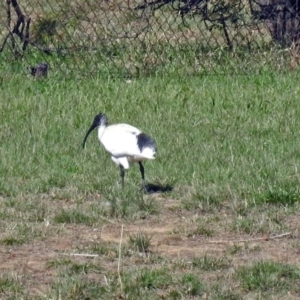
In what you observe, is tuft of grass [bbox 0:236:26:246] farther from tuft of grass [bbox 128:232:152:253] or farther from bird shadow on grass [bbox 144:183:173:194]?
bird shadow on grass [bbox 144:183:173:194]

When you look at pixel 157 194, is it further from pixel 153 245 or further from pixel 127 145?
pixel 153 245

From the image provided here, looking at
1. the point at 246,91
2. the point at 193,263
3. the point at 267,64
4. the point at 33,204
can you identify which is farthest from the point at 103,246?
the point at 267,64

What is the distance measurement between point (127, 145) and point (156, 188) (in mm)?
379

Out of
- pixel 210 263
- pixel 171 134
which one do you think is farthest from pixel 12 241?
pixel 171 134

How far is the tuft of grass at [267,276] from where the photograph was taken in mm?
4492

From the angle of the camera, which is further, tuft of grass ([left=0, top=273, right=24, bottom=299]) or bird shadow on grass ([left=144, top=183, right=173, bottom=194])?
bird shadow on grass ([left=144, top=183, right=173, bottom=194])

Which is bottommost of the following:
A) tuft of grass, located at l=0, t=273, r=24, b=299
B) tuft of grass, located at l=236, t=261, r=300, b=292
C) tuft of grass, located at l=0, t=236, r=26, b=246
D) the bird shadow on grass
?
tuft of grass, located at l=0, t=273, r=24, b=299

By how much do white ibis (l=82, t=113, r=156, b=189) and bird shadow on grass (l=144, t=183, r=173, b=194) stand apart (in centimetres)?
6

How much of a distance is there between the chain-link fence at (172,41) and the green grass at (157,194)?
79cm

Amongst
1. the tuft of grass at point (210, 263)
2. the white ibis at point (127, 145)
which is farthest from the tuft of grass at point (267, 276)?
the white ibis at point (127, 145)

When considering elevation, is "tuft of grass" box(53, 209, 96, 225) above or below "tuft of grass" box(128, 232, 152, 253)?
above

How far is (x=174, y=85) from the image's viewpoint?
352 inches

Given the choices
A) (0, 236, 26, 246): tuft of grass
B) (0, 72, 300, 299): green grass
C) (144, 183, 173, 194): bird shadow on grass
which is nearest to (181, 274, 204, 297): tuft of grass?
(0, 72, 300, 299): green grass

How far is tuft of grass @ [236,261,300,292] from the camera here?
4492 mm
